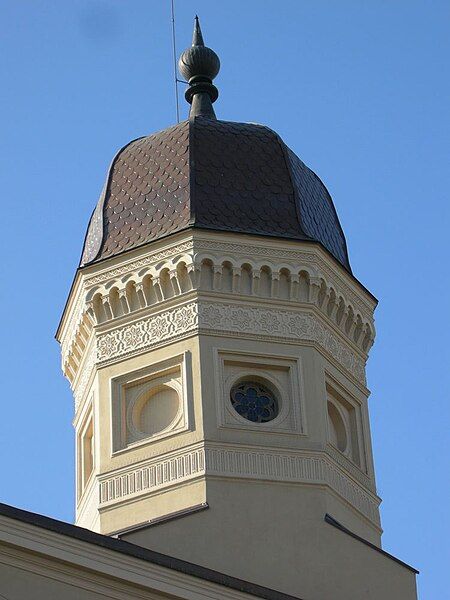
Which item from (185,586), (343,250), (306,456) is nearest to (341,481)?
(306,456)

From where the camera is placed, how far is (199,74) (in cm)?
2989

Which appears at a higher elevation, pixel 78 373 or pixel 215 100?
pixel 215 100

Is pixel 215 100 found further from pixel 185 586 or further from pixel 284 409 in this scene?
pixel 185 586

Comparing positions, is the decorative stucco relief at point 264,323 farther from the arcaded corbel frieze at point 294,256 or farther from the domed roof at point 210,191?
the domed roof at point 210,191

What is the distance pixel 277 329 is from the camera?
25.1 metres

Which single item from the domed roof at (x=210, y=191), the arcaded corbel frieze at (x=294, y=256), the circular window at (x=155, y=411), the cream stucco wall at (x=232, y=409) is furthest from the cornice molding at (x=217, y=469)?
the domed roof at (x=210, y=191)

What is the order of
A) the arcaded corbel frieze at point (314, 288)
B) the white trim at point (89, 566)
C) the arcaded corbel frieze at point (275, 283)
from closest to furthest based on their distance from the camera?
the white trim at point (89, 566) → the arcaded corbel frieze at point (275, 283) → the arcaded corbel frieze at point (314, 288)

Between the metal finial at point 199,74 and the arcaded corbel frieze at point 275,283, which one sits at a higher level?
the metal finial at point 199,74

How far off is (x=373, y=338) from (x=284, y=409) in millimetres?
2724

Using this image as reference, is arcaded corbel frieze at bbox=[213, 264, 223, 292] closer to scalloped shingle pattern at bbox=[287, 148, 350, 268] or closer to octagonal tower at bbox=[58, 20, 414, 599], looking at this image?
octagonal tower at bbox=[58, 20, 414, 599]

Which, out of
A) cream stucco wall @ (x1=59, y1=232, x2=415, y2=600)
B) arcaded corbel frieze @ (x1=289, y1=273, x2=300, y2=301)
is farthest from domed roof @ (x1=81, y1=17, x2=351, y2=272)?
arcaded corbel frieze @ (x1=289, y1=273, x2=300, y2=301)

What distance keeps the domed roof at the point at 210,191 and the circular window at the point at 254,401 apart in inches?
90.0

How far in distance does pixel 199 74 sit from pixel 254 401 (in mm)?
7276

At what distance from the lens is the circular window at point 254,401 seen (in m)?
24.6
